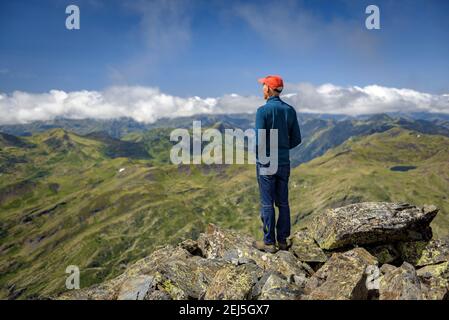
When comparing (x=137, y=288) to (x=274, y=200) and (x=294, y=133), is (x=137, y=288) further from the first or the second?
(x=294, y=133)

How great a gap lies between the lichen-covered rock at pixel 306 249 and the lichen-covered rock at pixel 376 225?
342mm

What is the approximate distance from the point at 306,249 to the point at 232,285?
6.22m

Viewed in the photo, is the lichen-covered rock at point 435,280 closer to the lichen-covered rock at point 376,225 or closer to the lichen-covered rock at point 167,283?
the lichen-covered rock at point 376,225

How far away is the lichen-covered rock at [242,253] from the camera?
49.9 feet

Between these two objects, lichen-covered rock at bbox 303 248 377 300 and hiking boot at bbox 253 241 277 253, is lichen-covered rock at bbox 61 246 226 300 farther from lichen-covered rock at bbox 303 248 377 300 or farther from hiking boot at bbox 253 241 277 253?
lichen-covered rock at bbox 303 248 377 300

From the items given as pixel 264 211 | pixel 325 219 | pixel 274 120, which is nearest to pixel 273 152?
pixel 274 120

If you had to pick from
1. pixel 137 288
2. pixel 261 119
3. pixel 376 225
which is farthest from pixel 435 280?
pixel 137 288

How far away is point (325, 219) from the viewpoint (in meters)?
17.5

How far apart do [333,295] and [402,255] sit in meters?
7.05

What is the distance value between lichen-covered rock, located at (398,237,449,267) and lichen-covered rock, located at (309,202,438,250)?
0.31m

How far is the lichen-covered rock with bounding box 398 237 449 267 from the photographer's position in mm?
15508

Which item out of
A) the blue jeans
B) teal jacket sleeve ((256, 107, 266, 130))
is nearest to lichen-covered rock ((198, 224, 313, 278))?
the blue jeans

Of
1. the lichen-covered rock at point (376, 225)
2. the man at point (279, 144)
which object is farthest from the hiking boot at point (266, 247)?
the lichen-covered rock at point (376, 225)
